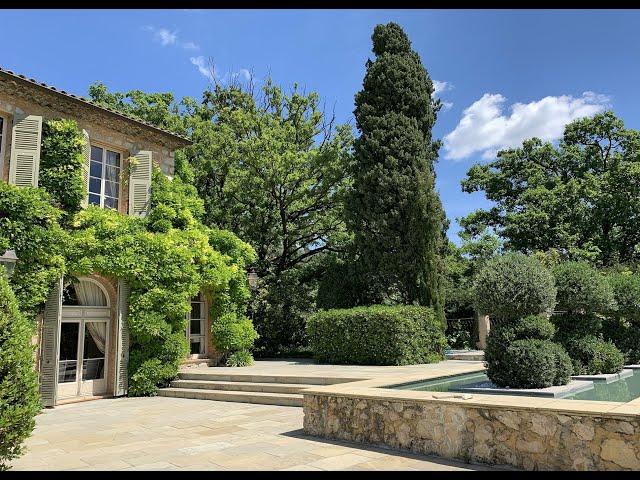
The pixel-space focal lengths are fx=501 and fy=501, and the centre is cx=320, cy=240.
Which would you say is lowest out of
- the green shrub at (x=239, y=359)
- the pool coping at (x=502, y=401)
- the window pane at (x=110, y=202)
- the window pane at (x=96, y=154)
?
the pool coping at (x=502, y=401)

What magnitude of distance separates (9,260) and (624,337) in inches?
605

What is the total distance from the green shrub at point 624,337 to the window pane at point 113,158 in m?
14.7

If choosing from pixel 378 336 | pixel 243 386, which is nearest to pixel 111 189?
pixel 243 386

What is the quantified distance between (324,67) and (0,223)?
9218mm

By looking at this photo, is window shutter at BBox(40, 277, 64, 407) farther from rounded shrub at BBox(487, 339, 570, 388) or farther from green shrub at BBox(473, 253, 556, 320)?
rounded shrub at BBox(487, 339, 570, 388)

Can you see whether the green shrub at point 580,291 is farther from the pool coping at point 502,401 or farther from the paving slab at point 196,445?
the paving slab at point 196,445

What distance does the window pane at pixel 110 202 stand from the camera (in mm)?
14414

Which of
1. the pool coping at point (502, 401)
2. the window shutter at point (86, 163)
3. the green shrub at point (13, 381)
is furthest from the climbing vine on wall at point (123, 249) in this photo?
the pool coping at point (502, 401)

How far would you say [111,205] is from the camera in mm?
14570

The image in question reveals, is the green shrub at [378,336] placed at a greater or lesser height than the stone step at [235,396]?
greater

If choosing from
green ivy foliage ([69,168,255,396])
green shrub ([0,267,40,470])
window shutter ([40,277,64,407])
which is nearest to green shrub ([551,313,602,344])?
green ivy foliage ([69,168,255,396])

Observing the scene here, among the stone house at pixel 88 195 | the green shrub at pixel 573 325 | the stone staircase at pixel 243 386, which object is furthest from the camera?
the stone house at pixel 88 195

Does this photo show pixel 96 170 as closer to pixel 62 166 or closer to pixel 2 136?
pixel 62 166

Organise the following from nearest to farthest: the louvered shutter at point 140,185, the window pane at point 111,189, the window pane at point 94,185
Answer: the window pane at point 94,185 → the window pane at point 111,189 → the louvered shutter at point 140,185
